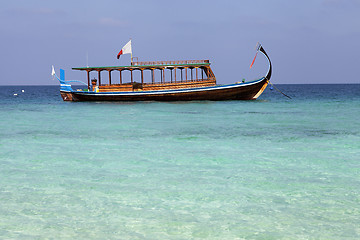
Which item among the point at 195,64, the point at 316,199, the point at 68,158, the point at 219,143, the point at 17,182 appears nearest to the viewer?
the point at 316,199

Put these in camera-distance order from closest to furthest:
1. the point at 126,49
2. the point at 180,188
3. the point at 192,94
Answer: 1. the point at 180,188
2. the point at 192,94
3. the point at 126,49

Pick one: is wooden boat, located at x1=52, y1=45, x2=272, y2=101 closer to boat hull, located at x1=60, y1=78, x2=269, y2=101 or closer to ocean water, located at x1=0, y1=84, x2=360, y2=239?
boat hull, located at x1=60, y1=78, x2=269, y2=101

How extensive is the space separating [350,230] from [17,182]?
519cm

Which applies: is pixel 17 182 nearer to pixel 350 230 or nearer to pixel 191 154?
pixel 191 154

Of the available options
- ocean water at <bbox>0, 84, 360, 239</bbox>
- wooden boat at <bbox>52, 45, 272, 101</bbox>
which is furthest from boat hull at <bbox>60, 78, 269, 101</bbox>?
ocean water at <bbox>0, 84, 360, 239</bbox>

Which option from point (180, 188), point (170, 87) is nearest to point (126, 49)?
point (170, 87)

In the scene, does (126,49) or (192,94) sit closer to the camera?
(192,94)

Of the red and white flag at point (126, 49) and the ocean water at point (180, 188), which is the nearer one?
the ocean water at point (180, 188)

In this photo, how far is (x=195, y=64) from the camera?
3120cm

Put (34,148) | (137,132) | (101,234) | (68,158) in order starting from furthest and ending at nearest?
(137,132)
(34,148)
(68,158)
(101,234)

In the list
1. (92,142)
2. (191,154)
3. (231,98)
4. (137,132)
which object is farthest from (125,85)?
(191,154)

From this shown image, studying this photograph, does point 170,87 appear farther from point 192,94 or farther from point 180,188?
point 180,188

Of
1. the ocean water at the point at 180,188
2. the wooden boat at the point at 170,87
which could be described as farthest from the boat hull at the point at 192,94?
the ocean water at the point at 180,188

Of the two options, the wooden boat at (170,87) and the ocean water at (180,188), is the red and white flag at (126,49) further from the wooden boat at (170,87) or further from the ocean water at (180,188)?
the ocean water at (180,188)
